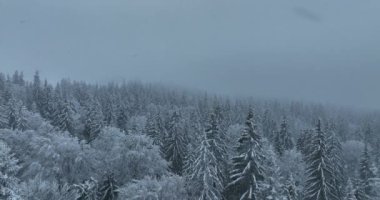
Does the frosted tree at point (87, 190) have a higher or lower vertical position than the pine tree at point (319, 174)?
lower

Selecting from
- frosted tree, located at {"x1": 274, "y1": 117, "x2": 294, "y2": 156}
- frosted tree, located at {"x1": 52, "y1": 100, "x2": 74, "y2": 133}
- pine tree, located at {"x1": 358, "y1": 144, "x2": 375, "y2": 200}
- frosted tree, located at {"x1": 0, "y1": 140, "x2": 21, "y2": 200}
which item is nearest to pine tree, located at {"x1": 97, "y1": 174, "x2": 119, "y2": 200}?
frosted tree, located at {"x1": 0, "y1": 140, "x2": 21, "y2": 200}

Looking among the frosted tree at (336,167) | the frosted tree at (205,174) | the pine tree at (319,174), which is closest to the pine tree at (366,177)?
the frosted tree at (336,167)

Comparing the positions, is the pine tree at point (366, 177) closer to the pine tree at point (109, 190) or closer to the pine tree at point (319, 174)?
the pine tree at point (319, 174)

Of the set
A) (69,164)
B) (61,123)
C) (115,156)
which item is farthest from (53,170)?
(61,123)

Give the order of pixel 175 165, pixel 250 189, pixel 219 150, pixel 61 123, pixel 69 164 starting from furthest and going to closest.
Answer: pixel 61 123
pixel 175 165
pixel 69 164
pixel 219 150
pixel 250 189

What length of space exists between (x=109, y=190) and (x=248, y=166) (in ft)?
64.0

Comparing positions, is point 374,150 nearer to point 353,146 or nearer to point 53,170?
point 353,146

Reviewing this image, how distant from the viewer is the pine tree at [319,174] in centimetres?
4916

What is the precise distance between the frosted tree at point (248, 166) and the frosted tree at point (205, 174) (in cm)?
289

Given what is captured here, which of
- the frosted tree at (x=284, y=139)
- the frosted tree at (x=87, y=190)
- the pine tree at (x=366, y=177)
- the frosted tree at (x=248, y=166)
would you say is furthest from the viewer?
the frosted tree at (x=284, y=139)

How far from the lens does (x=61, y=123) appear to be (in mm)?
89250

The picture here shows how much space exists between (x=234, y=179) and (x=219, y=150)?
5.22 m

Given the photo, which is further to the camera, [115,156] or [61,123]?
[61,123]

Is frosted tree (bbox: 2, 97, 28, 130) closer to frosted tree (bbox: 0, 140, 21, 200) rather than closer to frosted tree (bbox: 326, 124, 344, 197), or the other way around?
frosted tree (bbox: 0, 140, 21, 200)
